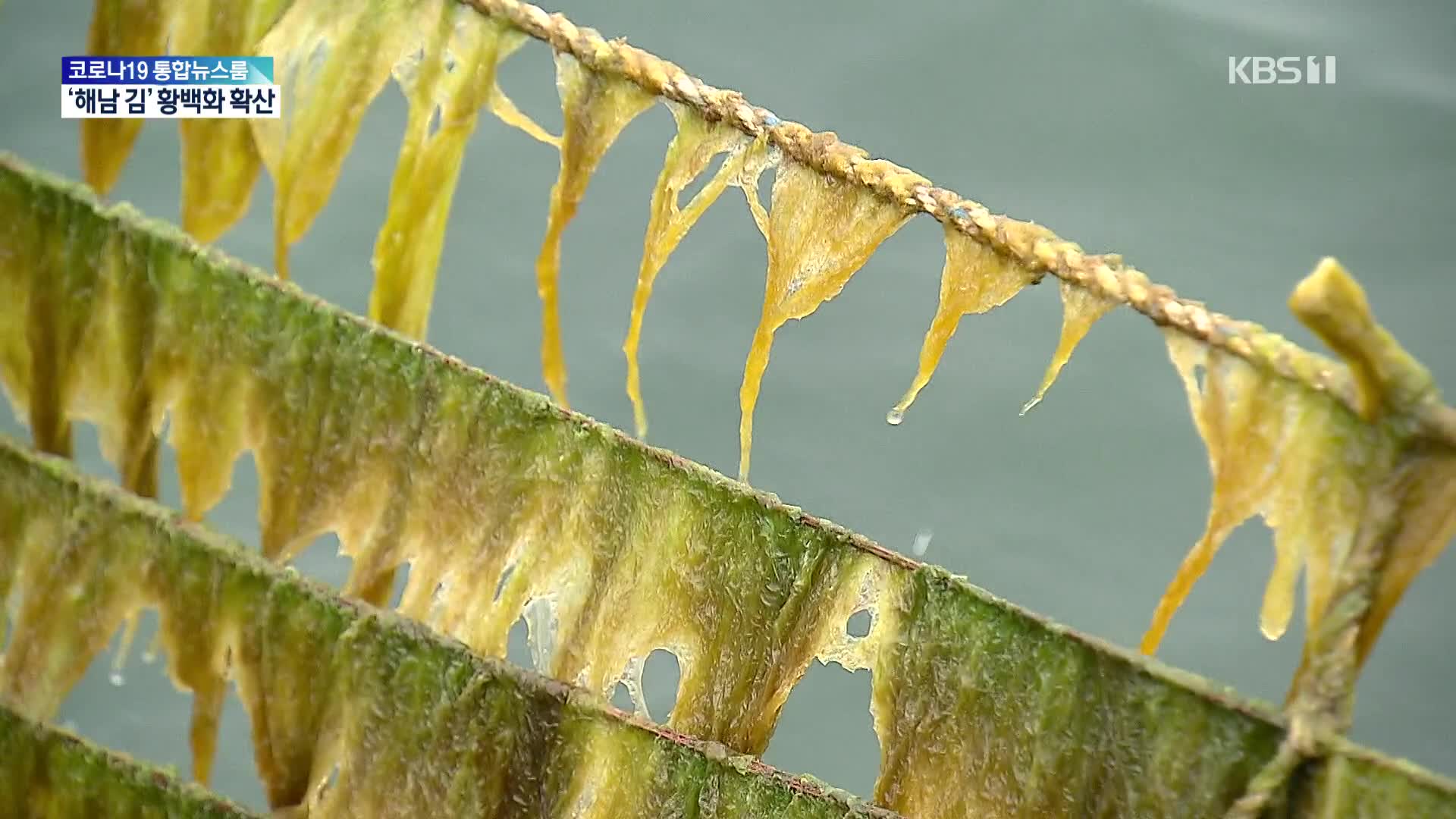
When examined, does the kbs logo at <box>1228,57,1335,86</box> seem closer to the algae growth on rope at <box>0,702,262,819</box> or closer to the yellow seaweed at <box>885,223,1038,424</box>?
the yellow seaweed at <box>885,223,1038,424</box>

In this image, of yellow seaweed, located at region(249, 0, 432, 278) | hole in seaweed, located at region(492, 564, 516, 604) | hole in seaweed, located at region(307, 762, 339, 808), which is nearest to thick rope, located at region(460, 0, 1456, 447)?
yellow seaweed, located at region(249, 0, 432, 278)

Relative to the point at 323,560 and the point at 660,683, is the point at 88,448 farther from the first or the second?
the point at 660,683

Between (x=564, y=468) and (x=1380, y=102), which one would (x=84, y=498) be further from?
(x=1380, y=102)

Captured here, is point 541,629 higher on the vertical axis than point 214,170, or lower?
lower

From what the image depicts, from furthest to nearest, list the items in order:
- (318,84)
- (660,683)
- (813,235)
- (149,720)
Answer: (149,720) < (660,683) < (318,84) < (813,235)

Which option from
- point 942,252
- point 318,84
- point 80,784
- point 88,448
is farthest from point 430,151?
point 88,448

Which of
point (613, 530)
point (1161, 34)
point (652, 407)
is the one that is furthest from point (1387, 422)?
point (652, 407)

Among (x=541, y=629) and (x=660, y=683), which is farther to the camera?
(x=660, y=683)
